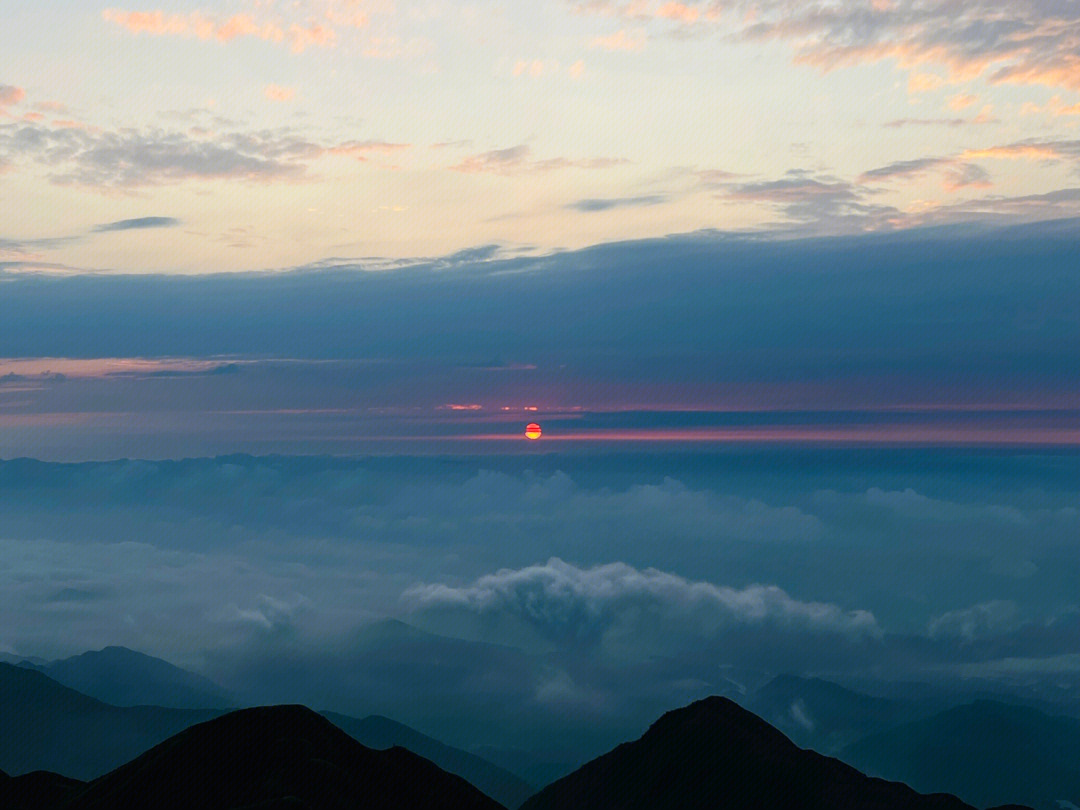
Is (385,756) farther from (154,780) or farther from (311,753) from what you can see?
(154,780)

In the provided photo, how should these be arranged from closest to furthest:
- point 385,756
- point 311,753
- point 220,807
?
point 220,807, point 311,753, point 385,756

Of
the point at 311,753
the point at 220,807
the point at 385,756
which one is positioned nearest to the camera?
the point at 220,807

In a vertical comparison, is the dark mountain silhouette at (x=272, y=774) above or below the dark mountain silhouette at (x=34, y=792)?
above

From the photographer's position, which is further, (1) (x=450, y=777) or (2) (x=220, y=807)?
(1) (x=450, y=777)

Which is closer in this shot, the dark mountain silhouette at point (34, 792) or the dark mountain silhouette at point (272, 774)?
the dark mountain silhouette at point (272, 774)

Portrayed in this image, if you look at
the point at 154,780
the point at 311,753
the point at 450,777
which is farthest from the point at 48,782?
the point at 450,777
